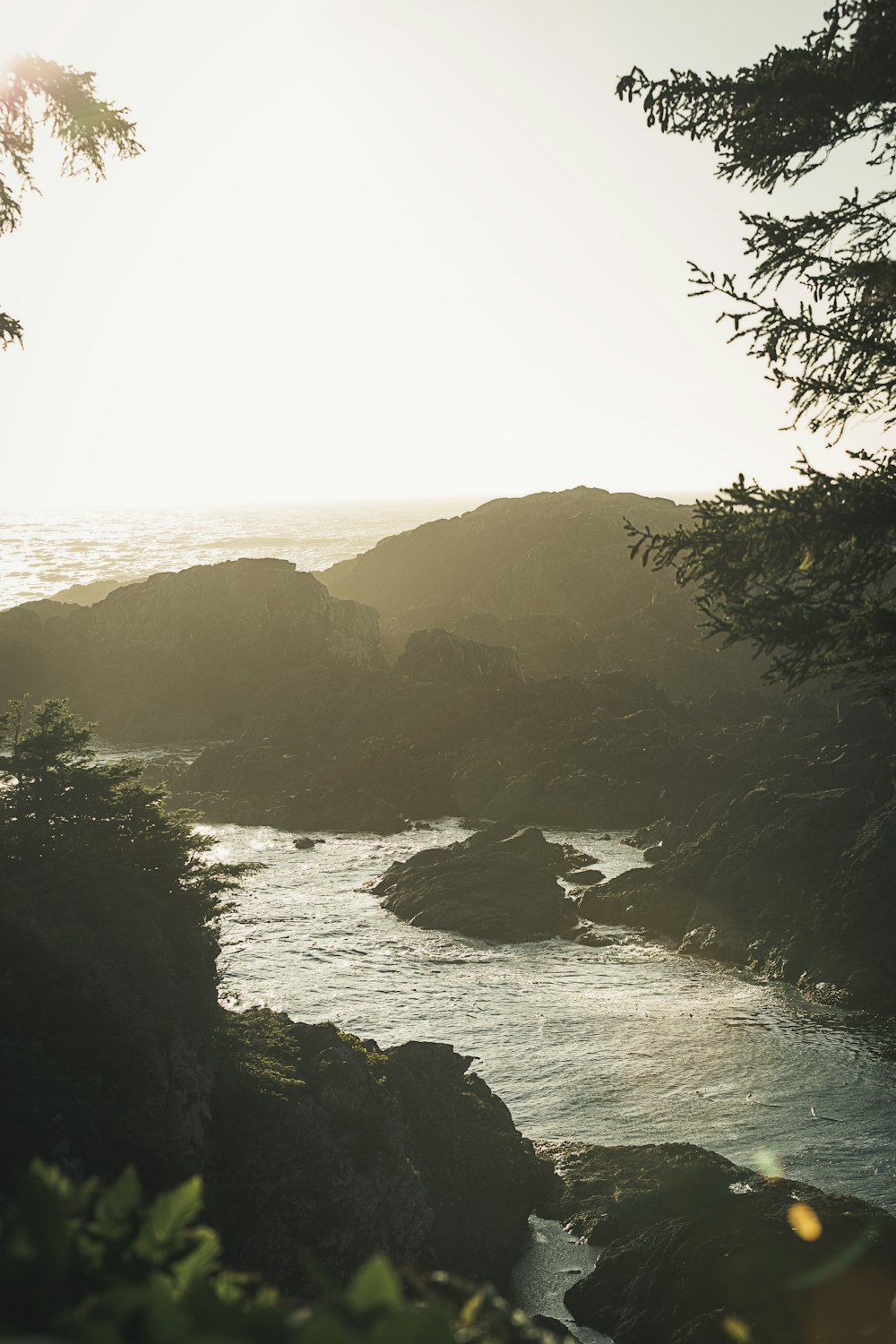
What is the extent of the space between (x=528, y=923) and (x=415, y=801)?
18112mm

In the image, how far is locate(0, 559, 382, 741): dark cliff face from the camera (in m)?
70.4

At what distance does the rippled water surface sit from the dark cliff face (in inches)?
1403

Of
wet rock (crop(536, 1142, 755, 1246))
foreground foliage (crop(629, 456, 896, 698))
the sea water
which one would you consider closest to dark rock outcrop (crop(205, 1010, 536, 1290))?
wet rock (crop(536, 1142, 755, 1246))

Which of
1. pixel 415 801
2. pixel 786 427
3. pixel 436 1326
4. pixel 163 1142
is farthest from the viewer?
pixel 415 801

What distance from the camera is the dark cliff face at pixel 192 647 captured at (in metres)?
70.4

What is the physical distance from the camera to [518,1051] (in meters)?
24.1

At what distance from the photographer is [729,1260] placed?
12836 millimetres

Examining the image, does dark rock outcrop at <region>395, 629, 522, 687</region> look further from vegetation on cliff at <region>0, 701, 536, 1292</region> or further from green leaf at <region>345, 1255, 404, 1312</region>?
green leaf at <region>345, 1255, 404, 1312</region>

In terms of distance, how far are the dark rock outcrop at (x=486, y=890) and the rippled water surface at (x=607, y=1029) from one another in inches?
32.4

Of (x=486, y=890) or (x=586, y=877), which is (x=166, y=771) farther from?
(x=586, y=877)

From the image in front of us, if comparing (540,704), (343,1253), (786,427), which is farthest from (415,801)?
(786,427)

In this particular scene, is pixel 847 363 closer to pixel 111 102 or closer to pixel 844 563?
pixel 844 563

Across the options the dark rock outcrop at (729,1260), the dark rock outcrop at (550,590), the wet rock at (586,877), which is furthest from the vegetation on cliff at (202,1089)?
the dark rock outcrop at (550,590)

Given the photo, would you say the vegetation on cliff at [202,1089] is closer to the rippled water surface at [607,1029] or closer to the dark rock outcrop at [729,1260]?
the dark rock outcrop at [729,1260]
